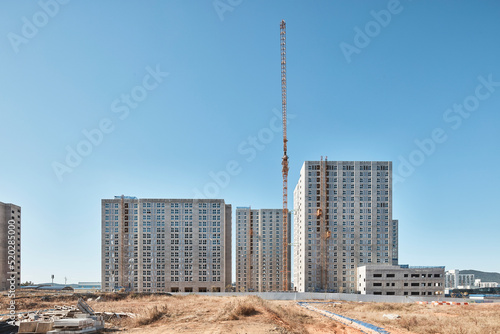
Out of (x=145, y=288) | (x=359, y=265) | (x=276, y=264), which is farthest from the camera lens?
(x=276, y=264)

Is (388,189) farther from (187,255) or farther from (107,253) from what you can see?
(107,253)

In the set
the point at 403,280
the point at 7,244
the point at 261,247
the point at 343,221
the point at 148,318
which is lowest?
the point at 261,247

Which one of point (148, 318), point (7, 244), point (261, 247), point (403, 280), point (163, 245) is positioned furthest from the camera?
point (261, 247)

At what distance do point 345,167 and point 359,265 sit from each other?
31820mm

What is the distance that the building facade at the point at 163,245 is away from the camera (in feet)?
420

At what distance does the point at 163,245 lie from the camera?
130m

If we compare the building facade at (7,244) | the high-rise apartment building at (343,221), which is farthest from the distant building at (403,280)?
the building facade at (7,244)

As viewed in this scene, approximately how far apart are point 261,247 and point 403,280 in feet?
276

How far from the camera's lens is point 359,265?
377 ft

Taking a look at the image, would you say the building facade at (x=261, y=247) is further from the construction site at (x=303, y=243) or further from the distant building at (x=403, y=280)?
the distant building at (x=403, y=280)

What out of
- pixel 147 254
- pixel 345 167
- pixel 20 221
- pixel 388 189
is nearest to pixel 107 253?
pixel 147 254

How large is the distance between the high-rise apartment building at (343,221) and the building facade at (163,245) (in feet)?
105

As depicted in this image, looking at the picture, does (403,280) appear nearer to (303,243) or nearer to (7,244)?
(303,243)

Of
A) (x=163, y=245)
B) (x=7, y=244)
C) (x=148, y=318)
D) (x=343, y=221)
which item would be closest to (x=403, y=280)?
(x=343, y=221)
